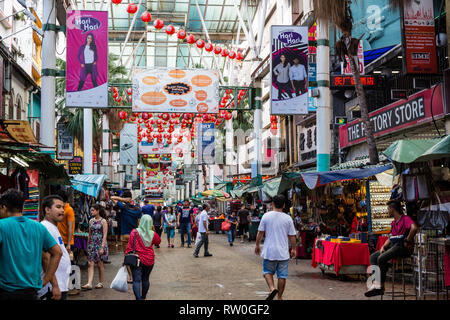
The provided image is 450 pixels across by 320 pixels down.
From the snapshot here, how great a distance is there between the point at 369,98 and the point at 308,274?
11430 mm

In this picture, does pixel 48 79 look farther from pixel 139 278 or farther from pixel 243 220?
pixel 243 220

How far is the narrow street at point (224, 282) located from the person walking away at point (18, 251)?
17.6 feet

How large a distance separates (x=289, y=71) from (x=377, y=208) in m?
A: 6.43

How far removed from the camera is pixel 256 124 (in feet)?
90.9

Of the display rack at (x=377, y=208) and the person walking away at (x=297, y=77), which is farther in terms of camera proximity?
the person walking away at (x=297, y=77)

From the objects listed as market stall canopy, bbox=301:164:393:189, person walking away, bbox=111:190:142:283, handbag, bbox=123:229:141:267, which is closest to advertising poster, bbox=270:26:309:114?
market stall canopy, bbox=301:164:393:189

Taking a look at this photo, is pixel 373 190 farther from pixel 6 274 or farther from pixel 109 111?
pixel 109 111

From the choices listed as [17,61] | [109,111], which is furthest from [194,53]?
[17,61]

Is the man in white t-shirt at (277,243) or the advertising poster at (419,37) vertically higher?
the advertising poster at (419,37)

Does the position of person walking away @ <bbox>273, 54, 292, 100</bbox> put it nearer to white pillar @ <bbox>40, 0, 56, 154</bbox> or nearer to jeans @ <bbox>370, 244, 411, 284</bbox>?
white pillar @ <bbox>40, 0, 56, 154</bbox>

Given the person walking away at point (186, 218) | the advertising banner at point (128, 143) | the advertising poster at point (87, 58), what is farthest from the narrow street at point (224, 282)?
the advertising banner at point (128, 143)

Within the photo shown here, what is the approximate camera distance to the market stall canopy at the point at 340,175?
Answer: 12.9m

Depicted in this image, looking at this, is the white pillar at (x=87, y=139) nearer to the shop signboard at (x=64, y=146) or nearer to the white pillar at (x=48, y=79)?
the shop signboard at (x=64, y=146)

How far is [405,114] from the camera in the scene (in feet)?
55.2
